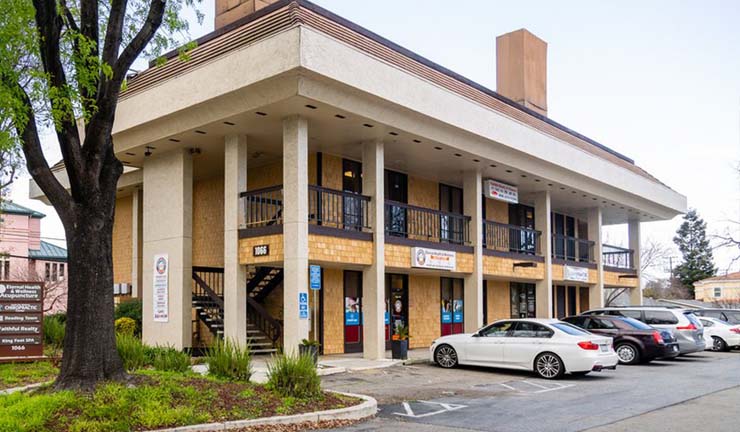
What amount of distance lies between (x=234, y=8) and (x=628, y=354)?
1599cm

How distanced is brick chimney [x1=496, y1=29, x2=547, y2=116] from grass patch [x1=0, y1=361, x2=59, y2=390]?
2273 centimetres

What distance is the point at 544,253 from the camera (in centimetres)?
2917

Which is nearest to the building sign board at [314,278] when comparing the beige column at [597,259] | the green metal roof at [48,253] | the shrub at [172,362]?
the shrub at [172,362]

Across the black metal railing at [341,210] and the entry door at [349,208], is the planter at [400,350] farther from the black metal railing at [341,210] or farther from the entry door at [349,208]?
the entry door at [349,208]

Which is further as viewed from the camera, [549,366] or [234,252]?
[234,252]

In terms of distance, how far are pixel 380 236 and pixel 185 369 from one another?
8011mm

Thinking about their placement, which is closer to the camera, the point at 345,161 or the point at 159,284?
the point at 159,284

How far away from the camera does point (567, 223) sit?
37.2 m

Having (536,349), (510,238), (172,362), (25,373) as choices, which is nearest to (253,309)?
(25,373)

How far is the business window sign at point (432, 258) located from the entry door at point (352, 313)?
293 centimetres

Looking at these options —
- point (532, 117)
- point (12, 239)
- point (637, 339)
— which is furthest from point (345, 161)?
point (12, 239)

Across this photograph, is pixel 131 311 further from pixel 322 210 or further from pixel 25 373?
pixel 25 373

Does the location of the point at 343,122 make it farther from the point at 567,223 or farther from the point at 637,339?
the point at 567,223

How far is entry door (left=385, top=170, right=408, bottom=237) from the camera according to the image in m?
23.7
